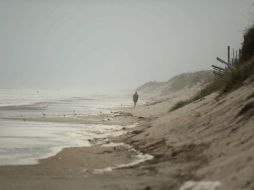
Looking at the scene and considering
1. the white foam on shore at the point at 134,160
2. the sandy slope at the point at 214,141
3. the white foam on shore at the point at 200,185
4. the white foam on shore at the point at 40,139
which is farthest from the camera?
the white foam on shore at the point at 40,139

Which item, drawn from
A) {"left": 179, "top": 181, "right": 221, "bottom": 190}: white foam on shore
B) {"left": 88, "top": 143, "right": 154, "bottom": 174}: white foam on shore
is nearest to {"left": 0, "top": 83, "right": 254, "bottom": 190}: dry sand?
{"left": 179, "top": 181, "right": 221, "bottom": 190}: white foam on shore

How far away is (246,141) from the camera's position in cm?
961

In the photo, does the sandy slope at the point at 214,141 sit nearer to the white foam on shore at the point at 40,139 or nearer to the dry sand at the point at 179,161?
the dry sand at the point at 179,161

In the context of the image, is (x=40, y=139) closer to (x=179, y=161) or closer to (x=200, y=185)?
(x=179, y=161)

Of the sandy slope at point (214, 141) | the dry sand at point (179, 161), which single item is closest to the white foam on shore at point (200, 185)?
the dry sand at point (179, 161)

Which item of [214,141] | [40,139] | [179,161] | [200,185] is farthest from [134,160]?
[40,139]

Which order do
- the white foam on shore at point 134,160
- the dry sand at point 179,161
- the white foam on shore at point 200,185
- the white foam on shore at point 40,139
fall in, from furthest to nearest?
1. the white foam on shore at point 40,139
2. the white foam on shore at point 134,160
3. the dry sand at point 179,161
4. the white foam on shore at point 200,185

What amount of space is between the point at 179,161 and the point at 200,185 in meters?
2.88

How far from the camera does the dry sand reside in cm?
863

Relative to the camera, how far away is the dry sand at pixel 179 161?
28.3ft

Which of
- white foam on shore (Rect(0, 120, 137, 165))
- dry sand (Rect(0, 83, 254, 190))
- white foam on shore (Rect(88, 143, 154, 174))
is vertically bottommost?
white foam on shore (Rect(0, 120, 137, 165))

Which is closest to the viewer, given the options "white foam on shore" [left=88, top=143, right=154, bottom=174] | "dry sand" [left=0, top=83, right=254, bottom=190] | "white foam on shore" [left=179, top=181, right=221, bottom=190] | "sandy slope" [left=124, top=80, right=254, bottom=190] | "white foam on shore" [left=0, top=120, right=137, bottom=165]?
"white foam on shore" [left=179, top=181, right=221, bottom=190]

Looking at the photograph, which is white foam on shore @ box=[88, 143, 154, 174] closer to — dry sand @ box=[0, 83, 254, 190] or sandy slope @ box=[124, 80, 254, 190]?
dry sand @ box=[0, 83, 254, 190]

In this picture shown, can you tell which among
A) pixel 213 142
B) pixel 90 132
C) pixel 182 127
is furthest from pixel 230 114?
pixel 90 132
